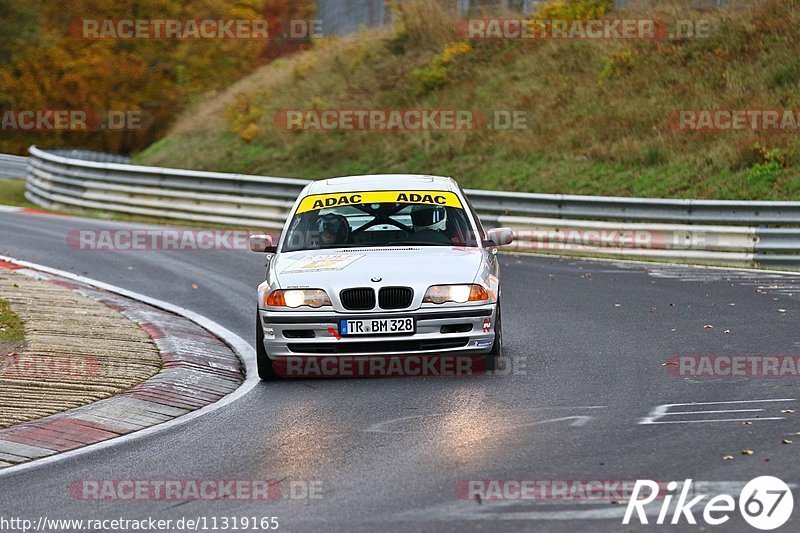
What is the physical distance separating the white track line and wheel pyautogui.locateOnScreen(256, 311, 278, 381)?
104 mm

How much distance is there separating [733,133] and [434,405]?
58.4 ft

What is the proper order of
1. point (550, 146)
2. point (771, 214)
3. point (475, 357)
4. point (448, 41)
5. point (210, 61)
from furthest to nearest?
point (210, 61) → point (448, 41) → point (550, 146) → point (771, 214) → point (475, 357)

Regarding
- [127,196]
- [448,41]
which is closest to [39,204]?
[127,196]

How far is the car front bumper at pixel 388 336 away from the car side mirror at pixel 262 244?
3.33ft

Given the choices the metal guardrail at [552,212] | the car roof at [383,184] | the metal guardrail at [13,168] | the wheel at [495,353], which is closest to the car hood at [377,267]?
the wheel at [495,353]

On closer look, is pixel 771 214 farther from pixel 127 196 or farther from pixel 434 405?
pixel 127 196

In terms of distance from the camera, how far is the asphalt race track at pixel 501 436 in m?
6.33

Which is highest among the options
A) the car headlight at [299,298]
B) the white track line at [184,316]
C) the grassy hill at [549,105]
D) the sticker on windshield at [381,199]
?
the grassy hill at [549,105]

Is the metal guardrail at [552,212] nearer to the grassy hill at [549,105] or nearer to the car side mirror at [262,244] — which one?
the grassy hill at [549,105]

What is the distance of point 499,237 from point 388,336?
1.73 metres

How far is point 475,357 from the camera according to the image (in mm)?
10891

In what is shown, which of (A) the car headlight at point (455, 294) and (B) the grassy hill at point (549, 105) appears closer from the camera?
(A) the car headlight at point (455, 294)

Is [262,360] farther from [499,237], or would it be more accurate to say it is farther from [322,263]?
[499,237]

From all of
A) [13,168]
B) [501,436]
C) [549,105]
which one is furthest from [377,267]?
[13,168]
